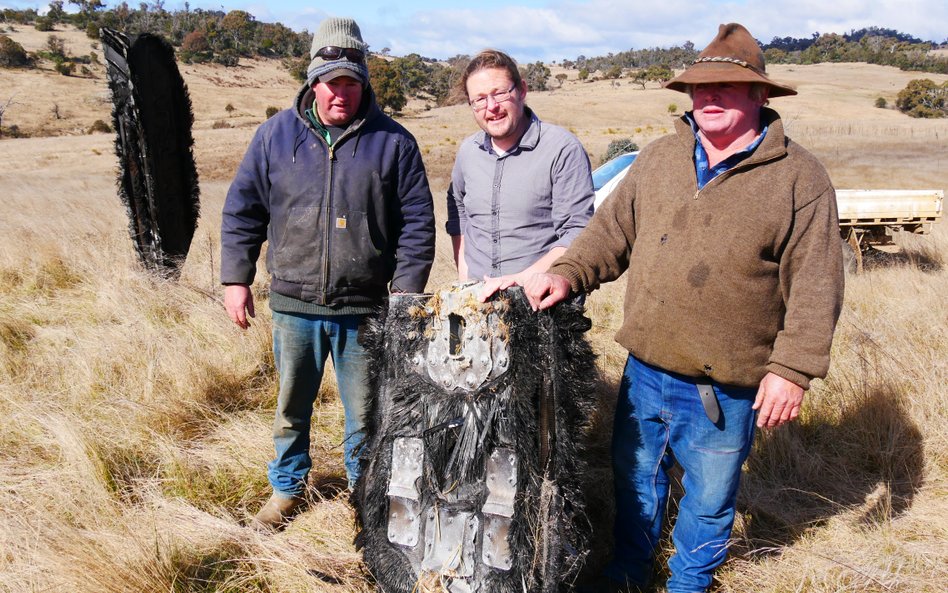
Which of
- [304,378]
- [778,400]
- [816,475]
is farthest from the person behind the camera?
[816,475]

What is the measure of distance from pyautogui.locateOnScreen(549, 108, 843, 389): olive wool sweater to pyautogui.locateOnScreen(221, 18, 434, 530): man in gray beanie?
95 cm

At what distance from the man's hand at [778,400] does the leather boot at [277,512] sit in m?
2.18

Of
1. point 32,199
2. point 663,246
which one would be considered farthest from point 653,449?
point 32,199

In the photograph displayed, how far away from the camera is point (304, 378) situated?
3.08 m

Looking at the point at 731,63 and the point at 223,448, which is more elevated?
the point at 731,63

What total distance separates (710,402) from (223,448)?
259 centimetres

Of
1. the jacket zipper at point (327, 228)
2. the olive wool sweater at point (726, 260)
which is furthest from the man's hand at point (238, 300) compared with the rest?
the olive wool sweater at point (726, 260)

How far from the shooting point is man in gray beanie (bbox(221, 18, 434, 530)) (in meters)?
2.87

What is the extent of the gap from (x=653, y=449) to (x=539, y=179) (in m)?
1.25

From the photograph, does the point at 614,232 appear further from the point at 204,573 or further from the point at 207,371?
the point at 207,371

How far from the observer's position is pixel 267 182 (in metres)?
2.97

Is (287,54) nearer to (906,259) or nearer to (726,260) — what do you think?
(906,259)

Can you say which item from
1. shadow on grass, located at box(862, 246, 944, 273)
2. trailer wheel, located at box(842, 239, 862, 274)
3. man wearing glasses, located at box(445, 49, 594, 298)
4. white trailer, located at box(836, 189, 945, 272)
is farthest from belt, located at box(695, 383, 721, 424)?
shadow on grass, located at box(862, 246, 944, 273)

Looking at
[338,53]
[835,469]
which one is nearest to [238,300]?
[338,53]
